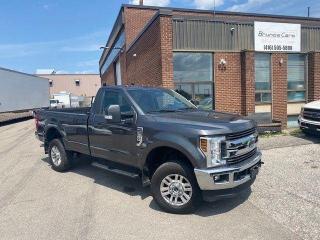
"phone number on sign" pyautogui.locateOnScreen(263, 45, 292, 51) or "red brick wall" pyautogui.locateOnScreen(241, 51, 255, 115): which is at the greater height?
"phone number on sign" pyautogui.locateOnScreen(263, 45, 292, 51)

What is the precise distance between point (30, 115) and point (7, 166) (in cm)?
2320

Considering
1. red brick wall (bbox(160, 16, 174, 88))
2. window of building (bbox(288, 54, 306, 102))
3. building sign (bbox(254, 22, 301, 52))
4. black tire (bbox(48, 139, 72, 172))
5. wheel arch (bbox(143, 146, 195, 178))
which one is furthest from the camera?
window of building (bbox(288, 54, 306, 102))

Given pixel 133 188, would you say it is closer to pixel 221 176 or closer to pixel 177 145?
pixel 177 145

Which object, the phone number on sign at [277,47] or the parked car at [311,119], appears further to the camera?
the phone number on sign at [277,47]

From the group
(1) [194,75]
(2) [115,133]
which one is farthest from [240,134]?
(1) [194,75]

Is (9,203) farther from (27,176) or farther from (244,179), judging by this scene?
(244,179)

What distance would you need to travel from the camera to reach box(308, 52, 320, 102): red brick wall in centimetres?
1409

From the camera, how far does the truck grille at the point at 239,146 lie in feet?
15.3

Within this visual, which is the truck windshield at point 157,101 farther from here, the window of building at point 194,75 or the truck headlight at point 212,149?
the window of building at point 194,75

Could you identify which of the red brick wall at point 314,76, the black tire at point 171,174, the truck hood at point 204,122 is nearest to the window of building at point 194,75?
the red brick wall at point 314,76

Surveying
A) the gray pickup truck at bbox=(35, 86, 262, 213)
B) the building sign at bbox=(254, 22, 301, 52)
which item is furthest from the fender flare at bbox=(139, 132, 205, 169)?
the building sign at bbox=(254, 22, 301, 52)

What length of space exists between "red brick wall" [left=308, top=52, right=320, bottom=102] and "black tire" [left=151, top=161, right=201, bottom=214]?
11407 mm

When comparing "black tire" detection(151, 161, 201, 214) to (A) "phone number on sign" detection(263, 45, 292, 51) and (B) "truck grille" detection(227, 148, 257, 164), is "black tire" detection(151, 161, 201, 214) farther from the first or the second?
(A) "phone number on sign" detection(263, 45, 292, 51)

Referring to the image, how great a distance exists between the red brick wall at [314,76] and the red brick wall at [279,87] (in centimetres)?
126
